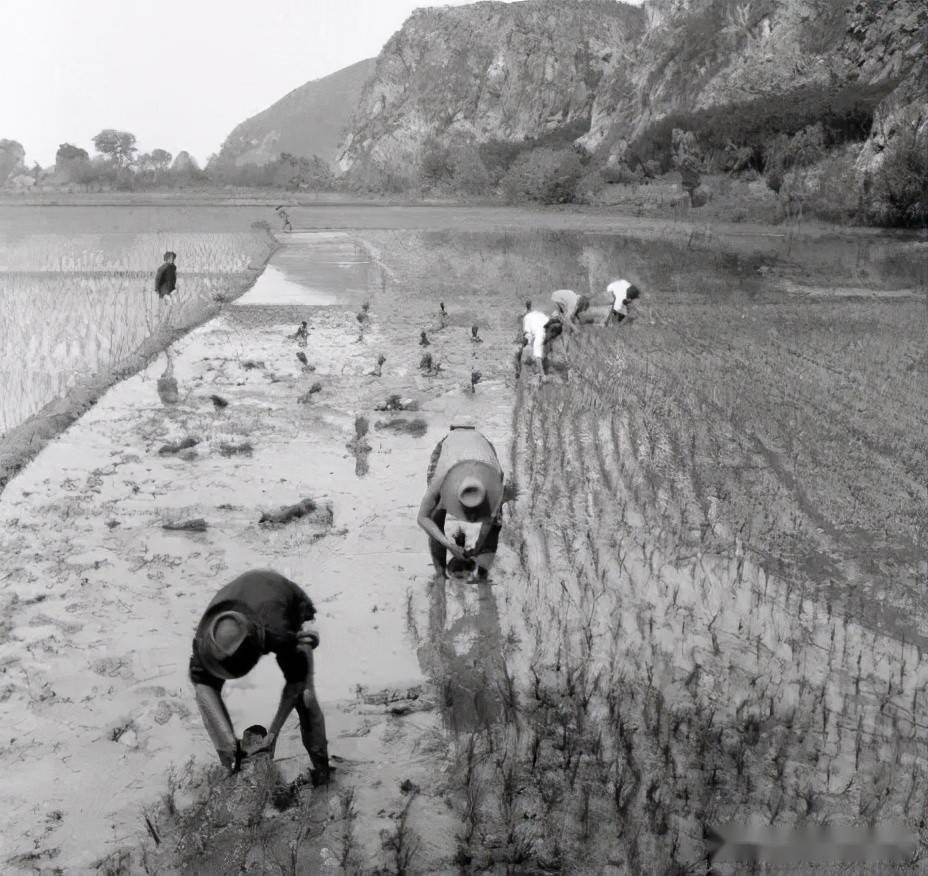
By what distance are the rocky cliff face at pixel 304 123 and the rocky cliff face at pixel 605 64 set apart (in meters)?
17.4

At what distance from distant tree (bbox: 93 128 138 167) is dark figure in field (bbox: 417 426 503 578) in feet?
275

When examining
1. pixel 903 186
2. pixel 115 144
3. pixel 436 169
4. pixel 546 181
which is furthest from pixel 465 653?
pixel 115 144

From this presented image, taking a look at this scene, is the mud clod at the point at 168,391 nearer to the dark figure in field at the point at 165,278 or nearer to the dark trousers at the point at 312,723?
the dark figure in field at the point at 165,278

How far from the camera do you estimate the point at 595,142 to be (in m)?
72.6

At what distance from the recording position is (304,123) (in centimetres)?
13062

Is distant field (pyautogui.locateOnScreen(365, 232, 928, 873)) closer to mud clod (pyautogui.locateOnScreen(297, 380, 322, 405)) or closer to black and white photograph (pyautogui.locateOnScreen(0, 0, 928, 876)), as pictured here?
A: black and white photograph (pyautogui.locateOnScreen(0, 0, 928, 876))

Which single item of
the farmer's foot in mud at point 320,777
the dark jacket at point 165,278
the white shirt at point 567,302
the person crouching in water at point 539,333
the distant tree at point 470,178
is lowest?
the farmer's foot in mud at point 320,777

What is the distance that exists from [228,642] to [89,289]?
45.1 ft

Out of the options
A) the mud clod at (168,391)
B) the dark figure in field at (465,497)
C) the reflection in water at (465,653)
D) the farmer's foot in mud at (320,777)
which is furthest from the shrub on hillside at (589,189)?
the farmer's foot in mud at (320,777)

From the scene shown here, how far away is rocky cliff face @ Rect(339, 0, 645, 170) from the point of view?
9356cm

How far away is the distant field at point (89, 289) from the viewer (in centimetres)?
1016

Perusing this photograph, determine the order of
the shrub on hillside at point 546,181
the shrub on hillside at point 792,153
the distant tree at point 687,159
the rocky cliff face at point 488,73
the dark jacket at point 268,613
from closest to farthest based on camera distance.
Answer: the dark jacket at point 268,613
the shrub on hillside at point 792,153
the distant tree at point 687,159
the shrub on hillside at point 546,181
the rocky cliff face at point 488,73

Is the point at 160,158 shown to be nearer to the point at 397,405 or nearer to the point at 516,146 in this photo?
the point at 516,146

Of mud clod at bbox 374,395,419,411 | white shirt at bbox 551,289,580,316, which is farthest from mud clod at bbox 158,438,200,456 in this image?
white shirt at bbox 551,289,580,316
